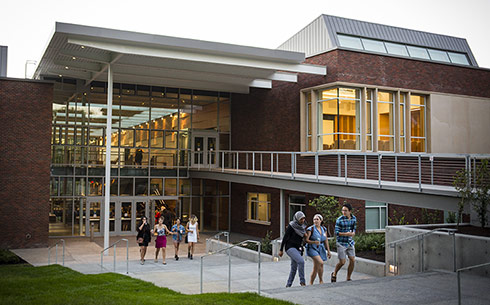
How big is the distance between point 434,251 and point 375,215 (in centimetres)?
1090

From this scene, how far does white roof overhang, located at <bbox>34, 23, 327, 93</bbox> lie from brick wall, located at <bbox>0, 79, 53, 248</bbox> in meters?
1.86

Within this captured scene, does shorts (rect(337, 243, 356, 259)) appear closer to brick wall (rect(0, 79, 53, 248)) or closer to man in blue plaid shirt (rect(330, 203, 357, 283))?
man in blue plaid shirt (rect(330, 203, 357, 283))

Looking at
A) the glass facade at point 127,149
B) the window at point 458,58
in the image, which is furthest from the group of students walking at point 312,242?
the window at point 458,58

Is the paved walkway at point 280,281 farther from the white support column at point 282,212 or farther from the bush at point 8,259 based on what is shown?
the white support column at point 282,212

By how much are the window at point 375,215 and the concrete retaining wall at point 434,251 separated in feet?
30.5

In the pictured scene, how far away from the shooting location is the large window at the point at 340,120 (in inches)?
828

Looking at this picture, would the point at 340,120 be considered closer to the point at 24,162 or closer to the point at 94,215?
the point at 94,215

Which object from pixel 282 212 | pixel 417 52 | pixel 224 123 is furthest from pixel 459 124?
pixel 224 123

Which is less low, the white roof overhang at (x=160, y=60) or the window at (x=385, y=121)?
the white roof overhang at (x=160, y=60)

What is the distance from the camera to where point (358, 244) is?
1501 cm

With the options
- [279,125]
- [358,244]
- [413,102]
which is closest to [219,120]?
[279,125]

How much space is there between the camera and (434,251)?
10.7m

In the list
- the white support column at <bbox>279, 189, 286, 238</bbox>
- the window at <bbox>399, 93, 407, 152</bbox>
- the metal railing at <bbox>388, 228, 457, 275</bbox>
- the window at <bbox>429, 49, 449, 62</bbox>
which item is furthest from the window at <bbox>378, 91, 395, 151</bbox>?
the metal railing at <bbox>388, 228, 457, 275</bbox>

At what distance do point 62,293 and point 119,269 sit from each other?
5.33m
